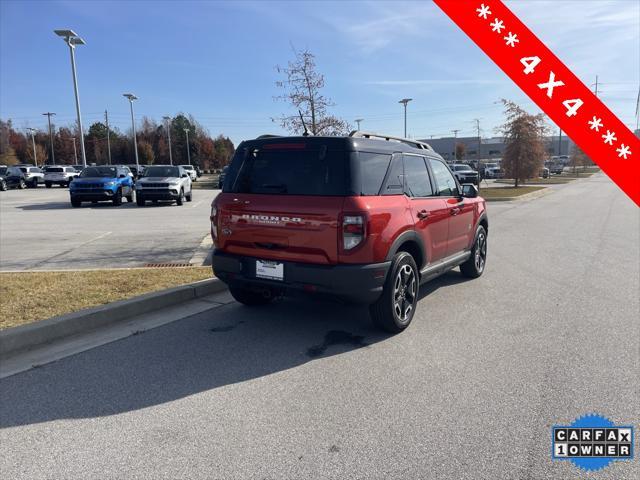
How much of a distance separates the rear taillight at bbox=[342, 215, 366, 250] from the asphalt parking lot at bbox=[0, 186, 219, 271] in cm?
499

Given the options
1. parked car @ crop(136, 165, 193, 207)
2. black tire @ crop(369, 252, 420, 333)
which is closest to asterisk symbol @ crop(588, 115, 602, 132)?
black tire @ crop(369, 252, 420, 333)

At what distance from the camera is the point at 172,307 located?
576 centimetres

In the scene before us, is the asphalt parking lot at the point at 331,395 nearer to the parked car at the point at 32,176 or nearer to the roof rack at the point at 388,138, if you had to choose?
the roof rack at the point at 388,138

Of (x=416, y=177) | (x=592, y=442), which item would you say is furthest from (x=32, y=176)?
(x=592, y=442)

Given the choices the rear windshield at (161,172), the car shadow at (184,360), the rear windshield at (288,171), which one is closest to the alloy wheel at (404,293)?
the car shadow at (184,360)

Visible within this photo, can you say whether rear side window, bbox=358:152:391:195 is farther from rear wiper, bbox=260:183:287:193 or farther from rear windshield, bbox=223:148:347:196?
rear wiper, bbox=260:183:287:193

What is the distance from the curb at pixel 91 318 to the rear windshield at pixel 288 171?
5.63 ft

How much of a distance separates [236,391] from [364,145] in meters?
2.57

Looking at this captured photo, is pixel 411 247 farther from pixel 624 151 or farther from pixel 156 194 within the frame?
pixel 156 194

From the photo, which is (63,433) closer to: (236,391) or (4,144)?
(236,391)

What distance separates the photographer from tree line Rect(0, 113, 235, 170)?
84.6 metres

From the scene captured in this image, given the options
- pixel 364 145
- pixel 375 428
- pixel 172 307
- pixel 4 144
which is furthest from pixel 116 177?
pixel 4 144

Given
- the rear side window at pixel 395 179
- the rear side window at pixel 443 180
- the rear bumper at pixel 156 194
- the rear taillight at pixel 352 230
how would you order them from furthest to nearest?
1. the rear bumper at pixel 156 194
2. the rear side window at pixel 443 180
3. the rear side window at pixel 395 179
4. the rear taillight at pixel 352 230

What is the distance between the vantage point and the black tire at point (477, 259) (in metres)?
7.16
